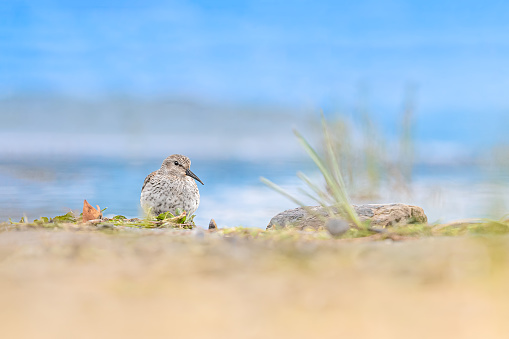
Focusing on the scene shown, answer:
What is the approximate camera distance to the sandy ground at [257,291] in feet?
6.01

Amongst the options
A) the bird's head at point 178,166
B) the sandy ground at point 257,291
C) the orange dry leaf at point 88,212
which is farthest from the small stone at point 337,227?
the bird's head at point 178,166

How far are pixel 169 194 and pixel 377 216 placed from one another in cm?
307

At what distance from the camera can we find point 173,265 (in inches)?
94.4

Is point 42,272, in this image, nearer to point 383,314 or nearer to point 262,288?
point 262,288

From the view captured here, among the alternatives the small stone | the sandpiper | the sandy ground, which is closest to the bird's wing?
the sandpiper

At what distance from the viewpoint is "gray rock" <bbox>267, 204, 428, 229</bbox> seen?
16.7 feet

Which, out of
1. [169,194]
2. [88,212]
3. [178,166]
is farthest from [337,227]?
[178,166]

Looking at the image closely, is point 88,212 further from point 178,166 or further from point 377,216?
point 178,166

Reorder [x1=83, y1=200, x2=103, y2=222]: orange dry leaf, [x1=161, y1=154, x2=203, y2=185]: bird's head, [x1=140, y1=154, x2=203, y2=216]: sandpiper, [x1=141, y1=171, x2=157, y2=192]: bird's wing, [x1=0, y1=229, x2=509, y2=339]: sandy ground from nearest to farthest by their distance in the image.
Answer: [x1=0, y1=229, x2=509, y2=339]: sandy ground
[x1=83, y1=200, x2=103, y2=222]: orange dry leaf
[x1=140, y1=154, x2=203, y2=216]: sandpiper
[x1=141, y1=171, x2=157, y2=192]: bird's wing
[x1=161, y1=154, x2=203, y2=185]: bird's head

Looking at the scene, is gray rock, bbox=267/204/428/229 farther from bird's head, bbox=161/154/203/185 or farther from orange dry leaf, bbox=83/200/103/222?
bird's head, bbox=161/154/203/185

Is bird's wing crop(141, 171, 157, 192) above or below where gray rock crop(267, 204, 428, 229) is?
above

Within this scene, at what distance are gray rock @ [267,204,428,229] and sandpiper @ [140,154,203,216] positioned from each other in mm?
2000

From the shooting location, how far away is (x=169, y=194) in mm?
7195

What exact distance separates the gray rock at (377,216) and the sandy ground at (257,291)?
228 cm
